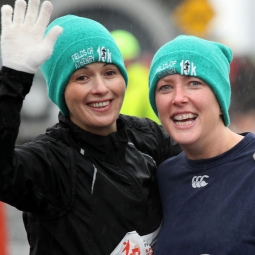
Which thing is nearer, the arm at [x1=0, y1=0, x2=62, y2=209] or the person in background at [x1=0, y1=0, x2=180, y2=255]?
the arm at [x1=0, y1=0, x2=62, y2=209]

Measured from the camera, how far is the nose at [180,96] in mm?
3594

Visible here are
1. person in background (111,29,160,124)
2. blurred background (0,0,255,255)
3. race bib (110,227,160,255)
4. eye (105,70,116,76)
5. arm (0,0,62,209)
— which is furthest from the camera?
blurred background (0,0,255,255)

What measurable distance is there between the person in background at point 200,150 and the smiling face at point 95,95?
0.24m

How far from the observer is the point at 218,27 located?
1160cm

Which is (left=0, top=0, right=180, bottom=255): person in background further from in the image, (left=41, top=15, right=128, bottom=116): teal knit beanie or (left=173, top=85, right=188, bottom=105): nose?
(left=173, top=85, right=188, bottom=105): nose

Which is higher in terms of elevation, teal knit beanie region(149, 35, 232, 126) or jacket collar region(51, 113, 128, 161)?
teal knit beanie region(149, 35, 232, 126)

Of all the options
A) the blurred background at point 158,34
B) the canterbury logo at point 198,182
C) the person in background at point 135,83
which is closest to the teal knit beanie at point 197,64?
the canterbury logo at point 198,182

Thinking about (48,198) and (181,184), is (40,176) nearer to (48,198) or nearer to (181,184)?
(48,198)

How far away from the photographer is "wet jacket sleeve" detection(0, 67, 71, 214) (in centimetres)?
312

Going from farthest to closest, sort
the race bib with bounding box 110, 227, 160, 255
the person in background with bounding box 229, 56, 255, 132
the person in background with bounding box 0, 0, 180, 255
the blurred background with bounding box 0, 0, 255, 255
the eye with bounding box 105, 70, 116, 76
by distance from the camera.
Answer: the person in background with bounding box 229, 56, 255, 132 < the blurred background with bounding box 0, 0, 255, 255 < the eye with bounding box 105, 70, 116, 76 < the race bib with bounding box 110, 227, 160, 255 < the person in background with bounding box 0, 0, 180, 255

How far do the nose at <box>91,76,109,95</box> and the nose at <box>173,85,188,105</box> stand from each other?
36 cm

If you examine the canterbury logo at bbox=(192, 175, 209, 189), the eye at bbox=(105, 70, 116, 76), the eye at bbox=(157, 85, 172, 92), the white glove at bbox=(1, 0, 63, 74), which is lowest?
the canterbury logo at bbox=(192, 175, 209, 189)

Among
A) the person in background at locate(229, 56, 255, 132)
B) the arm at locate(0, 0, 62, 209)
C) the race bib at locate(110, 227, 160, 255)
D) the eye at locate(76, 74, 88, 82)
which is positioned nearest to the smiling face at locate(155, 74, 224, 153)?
the eye at locate(76, 74, 88, 82)

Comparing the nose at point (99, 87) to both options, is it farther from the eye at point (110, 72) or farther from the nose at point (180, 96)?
the nose at point (180, 96)
